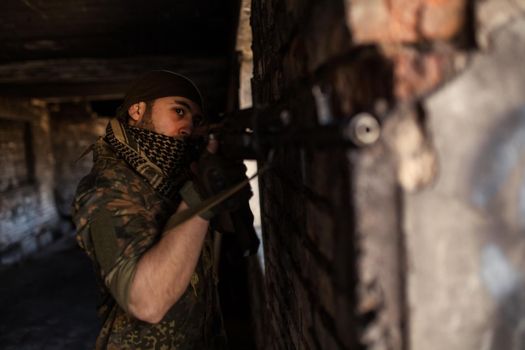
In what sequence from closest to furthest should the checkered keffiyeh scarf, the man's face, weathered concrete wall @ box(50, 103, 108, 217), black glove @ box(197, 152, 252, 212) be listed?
black glove @ box(197, 152, 252, 212)
the checkered keffiyeh scarf
the man's face
weathered concrete wall @ box(50, 103, 108, 217)

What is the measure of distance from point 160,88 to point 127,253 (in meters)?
0.84

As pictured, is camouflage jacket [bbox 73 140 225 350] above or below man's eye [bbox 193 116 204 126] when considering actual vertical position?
below

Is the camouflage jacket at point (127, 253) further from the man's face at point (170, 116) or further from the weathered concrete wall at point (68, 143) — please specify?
the weathered concrete wall at point (68, 143)

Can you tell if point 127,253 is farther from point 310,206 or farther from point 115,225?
point 310,206

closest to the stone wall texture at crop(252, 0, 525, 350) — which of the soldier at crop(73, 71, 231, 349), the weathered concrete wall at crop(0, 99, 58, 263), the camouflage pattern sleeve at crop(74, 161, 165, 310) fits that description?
the soldier at crop(73, 71, 231, 349)

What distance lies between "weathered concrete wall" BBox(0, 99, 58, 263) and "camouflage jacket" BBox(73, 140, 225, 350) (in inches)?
235

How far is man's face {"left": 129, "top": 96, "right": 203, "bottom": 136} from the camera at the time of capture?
5.72ft

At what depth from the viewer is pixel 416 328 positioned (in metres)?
0.60

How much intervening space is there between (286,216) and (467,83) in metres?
0.78

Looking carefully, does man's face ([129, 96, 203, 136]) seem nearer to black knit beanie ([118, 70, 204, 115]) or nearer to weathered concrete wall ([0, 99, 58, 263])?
black knit beanie ([118, 70, 204, 115])

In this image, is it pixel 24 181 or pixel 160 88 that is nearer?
pixel 160 88

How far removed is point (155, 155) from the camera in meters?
1.69

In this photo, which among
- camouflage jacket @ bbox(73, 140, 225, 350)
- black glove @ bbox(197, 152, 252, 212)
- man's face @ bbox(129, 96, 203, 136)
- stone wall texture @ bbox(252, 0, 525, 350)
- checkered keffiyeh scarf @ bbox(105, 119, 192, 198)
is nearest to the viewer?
stone wall texture @ bbox(252, 0, 525, 350)

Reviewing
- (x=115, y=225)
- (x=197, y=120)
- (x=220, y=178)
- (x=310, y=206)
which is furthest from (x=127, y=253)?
(x=197, y=120)
